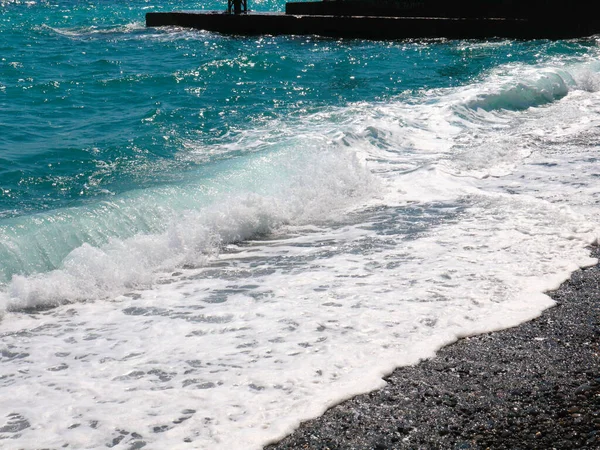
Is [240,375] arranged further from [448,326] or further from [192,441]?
[448,326]

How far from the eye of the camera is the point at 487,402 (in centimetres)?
360

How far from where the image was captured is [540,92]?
13.6 m

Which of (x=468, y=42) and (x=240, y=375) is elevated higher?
(x=468, y=42)

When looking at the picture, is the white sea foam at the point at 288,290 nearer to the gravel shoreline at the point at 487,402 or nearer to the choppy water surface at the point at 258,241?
the choppy water surface at the point at 258,241

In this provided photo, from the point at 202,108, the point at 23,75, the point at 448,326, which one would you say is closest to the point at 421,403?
the point at 448,326

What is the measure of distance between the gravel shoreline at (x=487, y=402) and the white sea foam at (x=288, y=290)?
156mm

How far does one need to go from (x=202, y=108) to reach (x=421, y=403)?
10.4 metres

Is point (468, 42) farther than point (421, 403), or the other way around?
point (468, 42)

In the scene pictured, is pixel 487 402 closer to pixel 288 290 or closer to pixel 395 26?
pixel 288 290

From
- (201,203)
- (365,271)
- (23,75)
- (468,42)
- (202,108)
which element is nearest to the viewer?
(365,271)

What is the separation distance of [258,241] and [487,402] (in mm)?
3555

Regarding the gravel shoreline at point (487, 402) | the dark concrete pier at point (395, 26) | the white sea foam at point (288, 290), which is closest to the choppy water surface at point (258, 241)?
the white sea foam at point (288, 290)

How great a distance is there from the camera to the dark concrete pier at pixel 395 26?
23359mm

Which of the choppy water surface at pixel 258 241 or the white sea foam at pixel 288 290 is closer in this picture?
the white sea foam at pixel 288 290
